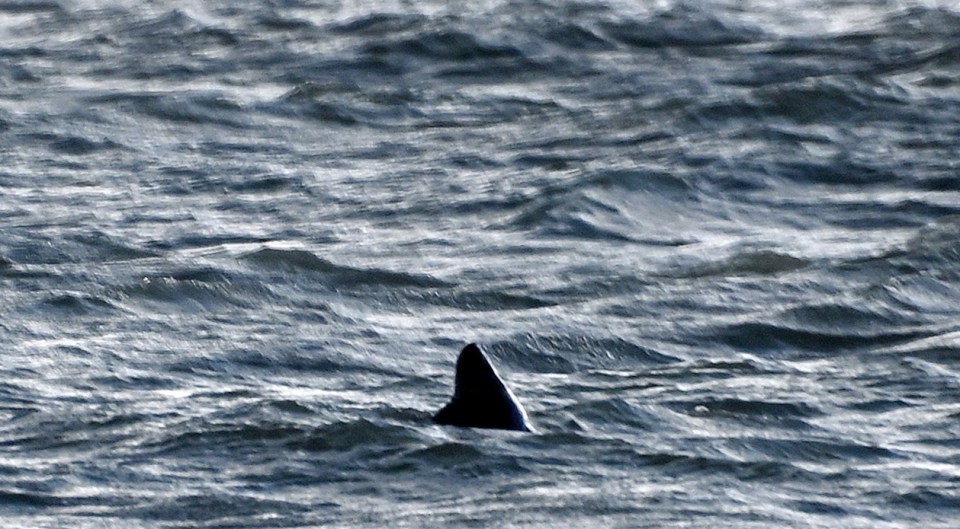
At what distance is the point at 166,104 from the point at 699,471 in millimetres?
7514

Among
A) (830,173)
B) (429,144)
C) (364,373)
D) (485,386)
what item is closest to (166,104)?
(429,144)

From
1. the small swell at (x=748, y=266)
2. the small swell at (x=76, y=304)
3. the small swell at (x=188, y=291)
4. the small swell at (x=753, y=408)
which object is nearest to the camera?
the small swell at (x=753, y=408)

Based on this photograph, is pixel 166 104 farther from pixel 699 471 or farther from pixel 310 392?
pixel 699 471

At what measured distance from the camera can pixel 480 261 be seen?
9.97m

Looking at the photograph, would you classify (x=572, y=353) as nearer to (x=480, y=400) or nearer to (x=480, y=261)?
(x=480, y=400)

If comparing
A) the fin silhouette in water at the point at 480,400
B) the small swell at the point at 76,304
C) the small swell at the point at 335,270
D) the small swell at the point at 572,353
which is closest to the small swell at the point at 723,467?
the fin silhouette in water at the point at 480,400

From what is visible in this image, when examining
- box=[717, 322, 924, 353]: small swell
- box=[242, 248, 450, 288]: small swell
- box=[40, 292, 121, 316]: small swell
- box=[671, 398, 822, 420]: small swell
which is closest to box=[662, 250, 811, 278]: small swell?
box=[717, 322, 924, 353]: small swell

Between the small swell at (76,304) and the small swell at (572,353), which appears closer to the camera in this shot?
the small swell at (572,353)

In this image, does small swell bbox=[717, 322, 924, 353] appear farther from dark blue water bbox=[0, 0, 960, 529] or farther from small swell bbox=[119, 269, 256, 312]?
small swell bbox=[119, 269, 256, 312]

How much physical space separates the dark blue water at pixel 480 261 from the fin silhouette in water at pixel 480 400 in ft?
0.41

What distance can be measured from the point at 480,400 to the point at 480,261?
113 inches

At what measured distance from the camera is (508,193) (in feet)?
37.1

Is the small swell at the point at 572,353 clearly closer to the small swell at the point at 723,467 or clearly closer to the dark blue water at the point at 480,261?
the dark blue water at the point at 480,261

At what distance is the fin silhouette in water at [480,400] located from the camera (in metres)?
7.05
